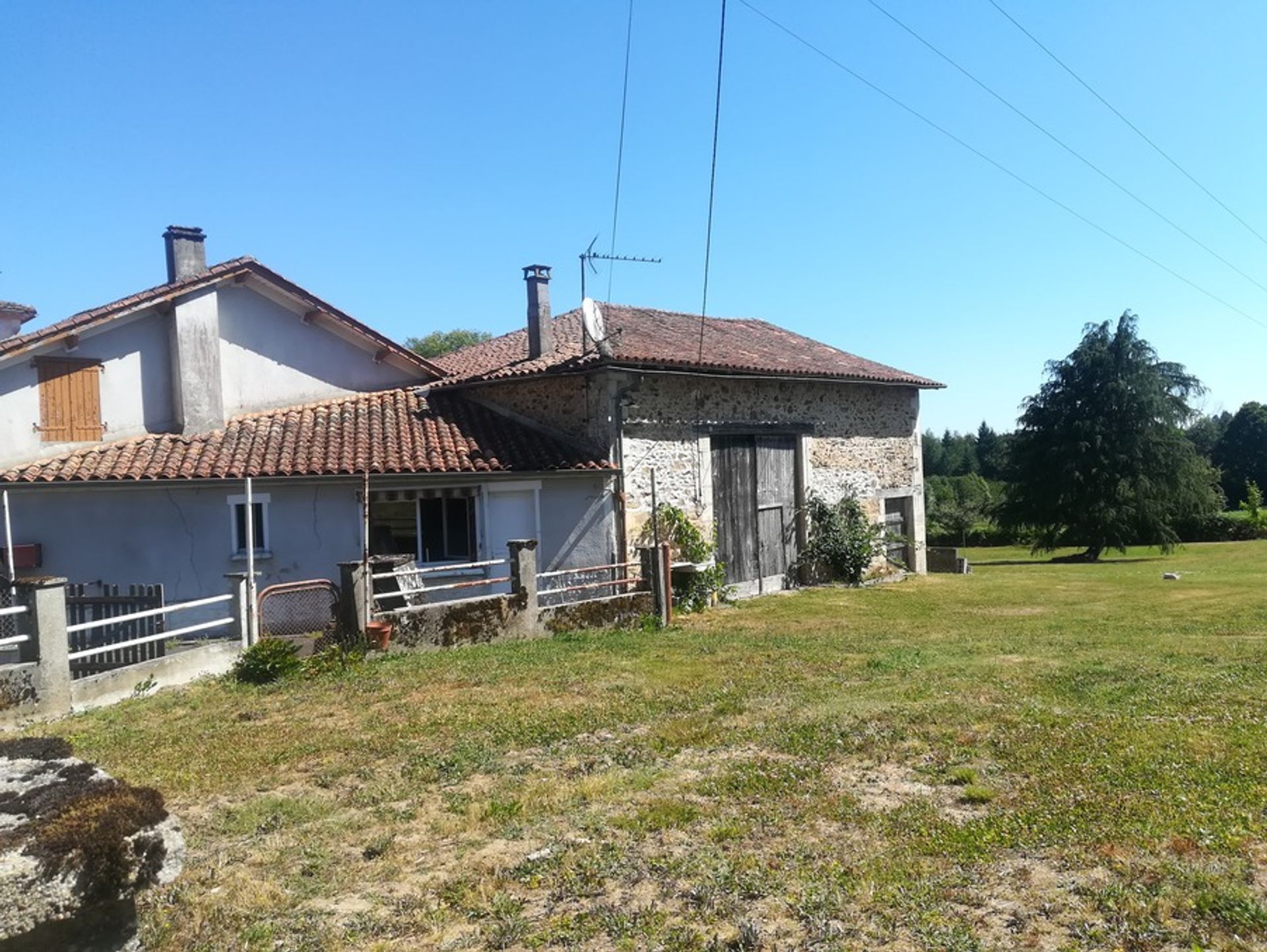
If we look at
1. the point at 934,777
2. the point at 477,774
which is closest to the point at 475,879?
the point at 477,774

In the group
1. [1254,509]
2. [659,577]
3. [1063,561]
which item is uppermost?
[659,577]

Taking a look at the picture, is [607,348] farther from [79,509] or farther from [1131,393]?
[1131,393]

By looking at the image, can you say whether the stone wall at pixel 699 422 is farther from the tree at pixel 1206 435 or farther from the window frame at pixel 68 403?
the tree at pixel 1206 435

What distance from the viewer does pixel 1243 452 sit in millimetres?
53125

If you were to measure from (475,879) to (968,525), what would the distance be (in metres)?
46.3

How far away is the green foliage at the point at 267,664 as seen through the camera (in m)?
10.2

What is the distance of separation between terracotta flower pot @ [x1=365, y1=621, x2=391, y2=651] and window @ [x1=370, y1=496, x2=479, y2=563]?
12.8 ft

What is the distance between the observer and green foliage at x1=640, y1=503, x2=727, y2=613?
1598 cm

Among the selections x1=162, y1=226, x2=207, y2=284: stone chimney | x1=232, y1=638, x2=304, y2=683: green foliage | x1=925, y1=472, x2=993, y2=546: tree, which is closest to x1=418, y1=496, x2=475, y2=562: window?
x1=232, y1=638, x2=304, y2=683: green foliage

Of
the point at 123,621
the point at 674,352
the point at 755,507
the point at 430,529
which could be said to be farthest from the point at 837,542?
the point at 123,621

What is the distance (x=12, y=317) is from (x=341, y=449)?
9362 mm

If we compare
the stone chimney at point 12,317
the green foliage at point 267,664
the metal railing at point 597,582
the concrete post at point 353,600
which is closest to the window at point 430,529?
the metal railing at point 597,582

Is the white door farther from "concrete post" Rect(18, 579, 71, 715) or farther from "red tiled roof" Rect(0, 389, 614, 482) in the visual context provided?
"concrete post" Rect(18, 579, 71, 715)

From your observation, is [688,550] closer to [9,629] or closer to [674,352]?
[674,352]
